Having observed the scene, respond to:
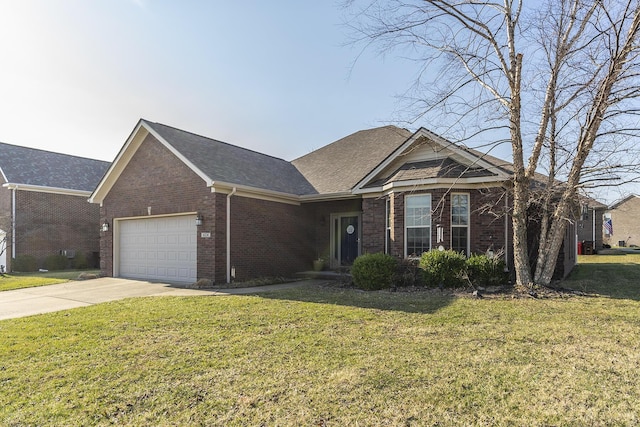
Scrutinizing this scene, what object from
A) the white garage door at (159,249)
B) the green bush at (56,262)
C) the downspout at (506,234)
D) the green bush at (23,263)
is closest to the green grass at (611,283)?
the downspout at (506,234)

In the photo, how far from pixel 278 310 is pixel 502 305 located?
15.7 feet

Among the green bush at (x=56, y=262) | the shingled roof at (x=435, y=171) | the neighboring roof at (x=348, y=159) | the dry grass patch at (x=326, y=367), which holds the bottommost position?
the green bush at (x=56, y=262)

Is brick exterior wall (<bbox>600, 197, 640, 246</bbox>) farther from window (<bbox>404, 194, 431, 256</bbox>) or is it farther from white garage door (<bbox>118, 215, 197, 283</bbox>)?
white garage door (<bbox>118, 215, 197, 283</bbox>)

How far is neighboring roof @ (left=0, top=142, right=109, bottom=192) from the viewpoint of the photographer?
2130cm

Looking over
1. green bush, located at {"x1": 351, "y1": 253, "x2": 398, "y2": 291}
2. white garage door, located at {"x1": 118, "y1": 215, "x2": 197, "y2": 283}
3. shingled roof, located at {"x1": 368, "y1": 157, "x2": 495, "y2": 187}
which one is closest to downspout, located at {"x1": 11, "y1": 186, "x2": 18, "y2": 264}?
white garage door, located at {"x1": 118, "y1": 215, "x2": 197, "y2": 283}

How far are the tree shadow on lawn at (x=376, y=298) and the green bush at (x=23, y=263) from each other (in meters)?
17.3

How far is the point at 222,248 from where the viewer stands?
12.5 meters

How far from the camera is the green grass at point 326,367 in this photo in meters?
3.56

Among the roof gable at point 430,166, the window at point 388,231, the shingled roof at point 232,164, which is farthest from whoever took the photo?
the shingled roof at point 232,164

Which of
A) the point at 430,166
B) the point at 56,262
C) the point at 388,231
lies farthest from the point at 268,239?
the point at 56,262

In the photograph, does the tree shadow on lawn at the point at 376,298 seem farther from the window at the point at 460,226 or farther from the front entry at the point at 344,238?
the front entry at the point at 344,238

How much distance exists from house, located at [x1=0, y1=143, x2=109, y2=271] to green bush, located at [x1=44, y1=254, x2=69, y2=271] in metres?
0.31

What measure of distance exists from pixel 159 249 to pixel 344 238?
7.21m

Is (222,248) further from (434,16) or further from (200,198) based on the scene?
(434,16)
